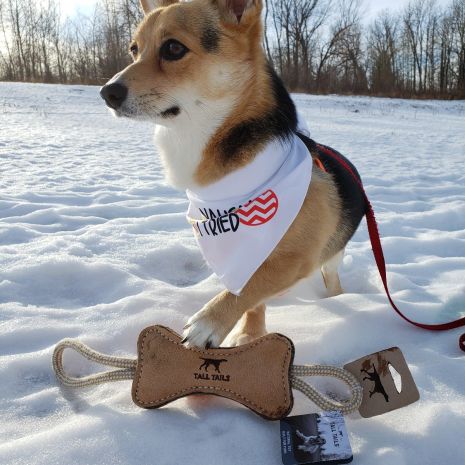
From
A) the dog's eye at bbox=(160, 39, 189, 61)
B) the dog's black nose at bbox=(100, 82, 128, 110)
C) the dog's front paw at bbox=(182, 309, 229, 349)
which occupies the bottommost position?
the dog's front paw at bbox=(182, 309, 229, 349)

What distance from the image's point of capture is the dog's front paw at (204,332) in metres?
1.64

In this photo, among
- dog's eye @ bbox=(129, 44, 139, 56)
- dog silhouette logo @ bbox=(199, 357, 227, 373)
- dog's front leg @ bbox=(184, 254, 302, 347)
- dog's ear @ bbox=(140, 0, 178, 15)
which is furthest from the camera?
dog's ear @ bbox=(140, 0, 178, 15)

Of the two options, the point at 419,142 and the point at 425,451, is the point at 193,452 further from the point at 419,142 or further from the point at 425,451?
the point at 419,142

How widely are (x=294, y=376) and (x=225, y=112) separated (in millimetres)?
1201

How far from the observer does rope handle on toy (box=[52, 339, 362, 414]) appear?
1.46 meters

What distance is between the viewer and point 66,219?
371 centimetres

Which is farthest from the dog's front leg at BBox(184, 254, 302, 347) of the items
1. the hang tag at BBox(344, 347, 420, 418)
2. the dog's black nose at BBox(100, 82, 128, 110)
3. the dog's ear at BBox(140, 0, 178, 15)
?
the dog's ear at BBox(140, 0, 178, 15)

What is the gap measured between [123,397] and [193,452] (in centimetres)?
40

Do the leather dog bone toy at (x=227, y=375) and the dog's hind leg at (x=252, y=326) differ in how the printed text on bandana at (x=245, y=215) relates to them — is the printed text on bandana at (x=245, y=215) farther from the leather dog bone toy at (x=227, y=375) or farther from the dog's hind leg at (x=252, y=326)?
the leather dog bone toy at (x=227, y=375)

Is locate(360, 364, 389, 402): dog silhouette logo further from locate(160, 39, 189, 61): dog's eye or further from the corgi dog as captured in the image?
locate(160, 39, 189, 61): dog's eye

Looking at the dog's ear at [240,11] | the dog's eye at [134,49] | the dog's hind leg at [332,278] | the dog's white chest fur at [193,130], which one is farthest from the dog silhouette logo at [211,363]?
the dog's eye at [134,49]

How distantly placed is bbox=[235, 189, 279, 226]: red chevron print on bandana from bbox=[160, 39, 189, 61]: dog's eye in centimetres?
82

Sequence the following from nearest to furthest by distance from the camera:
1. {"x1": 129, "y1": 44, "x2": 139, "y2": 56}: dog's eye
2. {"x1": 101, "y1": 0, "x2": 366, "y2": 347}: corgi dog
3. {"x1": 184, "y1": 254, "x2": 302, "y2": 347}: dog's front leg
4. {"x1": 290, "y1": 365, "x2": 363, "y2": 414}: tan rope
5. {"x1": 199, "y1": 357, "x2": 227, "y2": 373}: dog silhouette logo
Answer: {"x1": 290, "y1": 365, "x2": 363, "y2": 414}: tan rope
{"x1": 199, "y1": 357, "x2": 227, "y2": 373}: dog silhouette logo
{"x1": 184, "y1": 254, "x2": 302, "y2": 347}: dog's front leg
{"x1": 101, "y1": 0, "x2": 366, "y2": 347}: corgi dog
{"x1": 129, "y1": 44, "x2": 139, "y2": 56}: dog's eye

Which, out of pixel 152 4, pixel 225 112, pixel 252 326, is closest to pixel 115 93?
pixel 225 112
